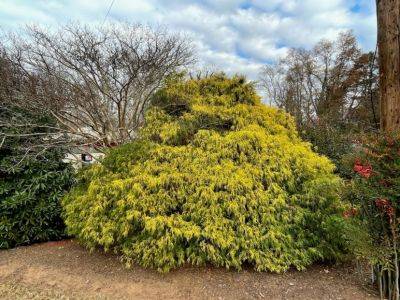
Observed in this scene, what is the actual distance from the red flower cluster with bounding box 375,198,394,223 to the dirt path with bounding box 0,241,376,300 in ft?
2.97

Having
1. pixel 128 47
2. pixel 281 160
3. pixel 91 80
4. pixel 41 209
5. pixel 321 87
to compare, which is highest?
Result: pixel 321 87

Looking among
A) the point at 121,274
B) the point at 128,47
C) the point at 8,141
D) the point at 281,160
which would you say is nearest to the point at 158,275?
the point at 121,274

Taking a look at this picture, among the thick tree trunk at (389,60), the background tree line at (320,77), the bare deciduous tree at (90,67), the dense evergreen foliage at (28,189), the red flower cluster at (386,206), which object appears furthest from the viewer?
the background tree line at (320,77)

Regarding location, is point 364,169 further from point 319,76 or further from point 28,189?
point 319,76

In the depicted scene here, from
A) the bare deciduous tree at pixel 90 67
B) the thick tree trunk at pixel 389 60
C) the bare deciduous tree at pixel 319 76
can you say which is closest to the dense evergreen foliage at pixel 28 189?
the bare deciduous tree at pixel 90 67

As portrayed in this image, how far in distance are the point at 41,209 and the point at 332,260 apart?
3.96 m

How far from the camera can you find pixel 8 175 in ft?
14.3

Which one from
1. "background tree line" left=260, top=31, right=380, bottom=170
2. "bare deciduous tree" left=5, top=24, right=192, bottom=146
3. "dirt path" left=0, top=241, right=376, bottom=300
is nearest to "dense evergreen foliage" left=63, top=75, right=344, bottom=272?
"dirt path" left=0, top=241, right=376, bottom=300

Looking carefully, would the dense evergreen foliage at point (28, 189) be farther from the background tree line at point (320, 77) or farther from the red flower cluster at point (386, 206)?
the background tree line at point (320, 77)

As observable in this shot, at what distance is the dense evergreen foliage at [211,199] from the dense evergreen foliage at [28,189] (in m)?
0.50

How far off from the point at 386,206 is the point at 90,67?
5.15 m

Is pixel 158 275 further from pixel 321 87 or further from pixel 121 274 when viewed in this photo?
pixel 321 87

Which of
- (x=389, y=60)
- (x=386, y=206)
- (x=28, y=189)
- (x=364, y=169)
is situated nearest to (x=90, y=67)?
(x=28, y=189)

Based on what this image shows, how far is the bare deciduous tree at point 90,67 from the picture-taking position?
5293 mm
